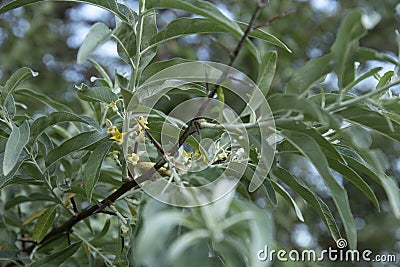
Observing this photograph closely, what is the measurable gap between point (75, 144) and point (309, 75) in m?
0.23

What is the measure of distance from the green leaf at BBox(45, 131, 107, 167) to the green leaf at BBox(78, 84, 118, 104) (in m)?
0.03

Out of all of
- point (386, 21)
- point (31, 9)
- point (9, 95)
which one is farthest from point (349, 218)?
point (386, 21)

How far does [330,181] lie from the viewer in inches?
14.7

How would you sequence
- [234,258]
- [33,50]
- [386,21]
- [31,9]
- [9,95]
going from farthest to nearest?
[386,21] → [31,9] → [33,50] → [9,95] → [234,258]

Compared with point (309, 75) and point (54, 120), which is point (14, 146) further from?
point (309, 75)

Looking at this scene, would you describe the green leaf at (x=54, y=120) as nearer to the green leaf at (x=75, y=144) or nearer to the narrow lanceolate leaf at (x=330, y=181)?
the green leaf at (x=75, y=144)

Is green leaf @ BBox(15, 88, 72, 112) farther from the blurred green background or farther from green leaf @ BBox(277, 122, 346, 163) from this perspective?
the blurred green background

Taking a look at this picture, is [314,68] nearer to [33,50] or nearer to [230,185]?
[230,185]

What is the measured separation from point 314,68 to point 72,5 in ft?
5.11

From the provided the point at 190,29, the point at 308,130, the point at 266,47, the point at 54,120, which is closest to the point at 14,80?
the point at 54,120

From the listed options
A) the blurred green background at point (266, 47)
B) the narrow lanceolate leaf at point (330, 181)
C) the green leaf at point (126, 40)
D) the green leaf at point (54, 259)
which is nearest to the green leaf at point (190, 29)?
the green leaf at point (126, 40)

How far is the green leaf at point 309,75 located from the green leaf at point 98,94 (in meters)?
0.17

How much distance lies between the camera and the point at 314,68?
1.31 ft

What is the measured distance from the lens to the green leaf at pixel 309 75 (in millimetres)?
398
